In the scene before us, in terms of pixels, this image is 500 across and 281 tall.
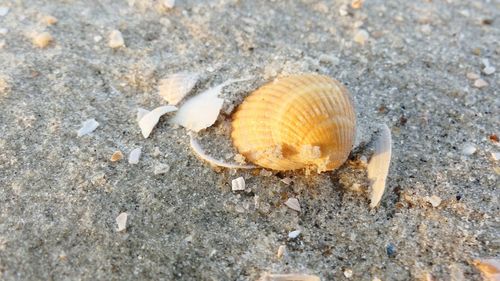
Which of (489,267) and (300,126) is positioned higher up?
(300,126)

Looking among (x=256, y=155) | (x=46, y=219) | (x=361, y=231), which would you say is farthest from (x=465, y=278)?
(x=46, y=219)

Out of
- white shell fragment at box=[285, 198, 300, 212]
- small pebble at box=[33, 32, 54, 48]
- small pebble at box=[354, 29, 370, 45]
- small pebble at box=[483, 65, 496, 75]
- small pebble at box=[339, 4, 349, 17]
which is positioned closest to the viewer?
white shell fragment at box=[285, 198, 300, 212]

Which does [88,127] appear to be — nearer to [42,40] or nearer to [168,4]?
[42,40]

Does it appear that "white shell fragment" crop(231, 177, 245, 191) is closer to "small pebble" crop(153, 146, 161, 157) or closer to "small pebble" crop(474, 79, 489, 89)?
"small pebble" crop(153, 146, 161, 157)

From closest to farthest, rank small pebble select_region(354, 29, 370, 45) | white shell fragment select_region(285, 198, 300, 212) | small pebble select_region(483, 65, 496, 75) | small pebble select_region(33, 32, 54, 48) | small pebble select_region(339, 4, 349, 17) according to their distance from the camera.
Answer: white shell fragment select_region(285, 198, 300, 212) < small pebble select_region(33, 32, 54, 48) < small pebble select_region(483, 65, 496, 75) < small pebble select_region(354, 29, 370, 45) < small pebble select_region(339, 4, 349, 17)

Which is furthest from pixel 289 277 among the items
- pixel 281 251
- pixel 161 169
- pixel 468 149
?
pixel 468 149

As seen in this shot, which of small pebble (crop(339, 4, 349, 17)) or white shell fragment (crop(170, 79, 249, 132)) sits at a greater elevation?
small pebble (crop(339, 4, 349, 17))

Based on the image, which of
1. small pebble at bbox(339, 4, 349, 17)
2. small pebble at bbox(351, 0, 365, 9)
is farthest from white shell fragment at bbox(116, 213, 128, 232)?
small pebble at bbox(351, 0, 365, 9)
